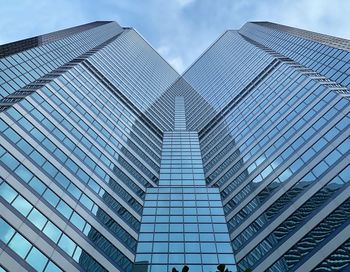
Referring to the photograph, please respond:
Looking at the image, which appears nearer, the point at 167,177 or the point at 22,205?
the point at 22,205

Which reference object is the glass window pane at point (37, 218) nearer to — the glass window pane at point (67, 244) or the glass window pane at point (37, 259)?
the glass window pane at point (67, 244)

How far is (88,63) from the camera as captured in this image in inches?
2640

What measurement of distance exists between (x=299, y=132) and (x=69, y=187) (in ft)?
79.5

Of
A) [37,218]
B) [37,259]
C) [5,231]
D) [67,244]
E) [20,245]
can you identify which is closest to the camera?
[5,231]

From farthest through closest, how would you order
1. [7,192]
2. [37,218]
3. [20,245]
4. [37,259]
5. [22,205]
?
[37,218] < [22,205] < [7,192] < [37,259] < [20,245]

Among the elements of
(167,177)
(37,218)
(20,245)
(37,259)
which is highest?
(167,177)

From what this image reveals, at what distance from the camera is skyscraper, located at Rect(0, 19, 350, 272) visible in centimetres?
2825

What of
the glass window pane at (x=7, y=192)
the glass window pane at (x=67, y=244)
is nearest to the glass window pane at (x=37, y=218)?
the glass window pane at (x=7, y=192)

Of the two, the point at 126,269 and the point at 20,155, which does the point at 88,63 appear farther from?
the point at 126,269

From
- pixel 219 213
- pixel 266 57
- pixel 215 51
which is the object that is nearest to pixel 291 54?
pixel 266 57

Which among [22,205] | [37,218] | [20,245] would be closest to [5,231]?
[20,245]

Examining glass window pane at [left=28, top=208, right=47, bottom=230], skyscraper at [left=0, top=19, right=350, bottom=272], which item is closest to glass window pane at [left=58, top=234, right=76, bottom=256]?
skyscraper at [left=0, top=19, right=350, bottom=272]

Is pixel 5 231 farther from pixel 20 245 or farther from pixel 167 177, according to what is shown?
pixel 167 177

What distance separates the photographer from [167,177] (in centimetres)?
5059
